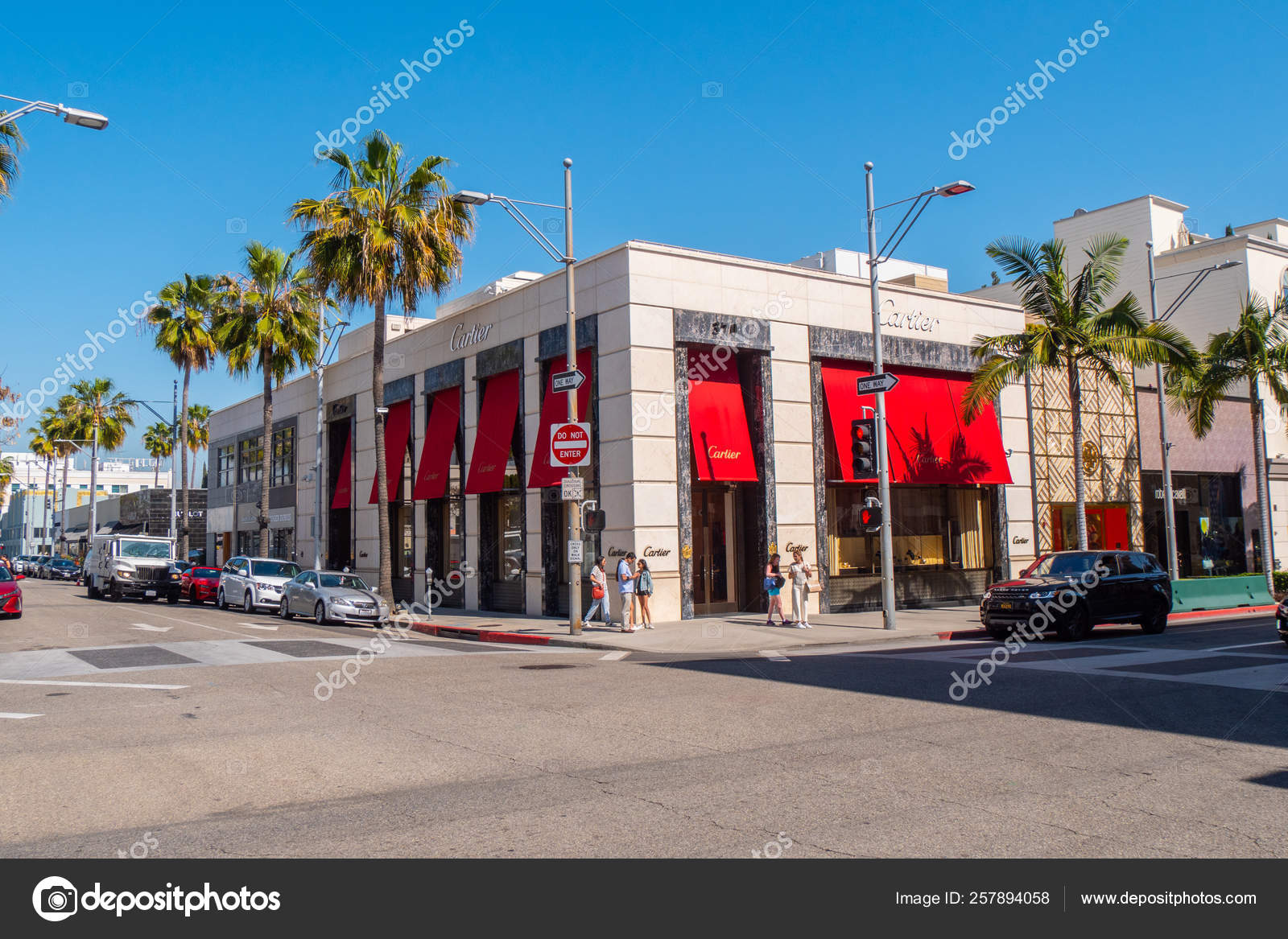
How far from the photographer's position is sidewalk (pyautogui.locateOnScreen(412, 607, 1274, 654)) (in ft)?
64.1

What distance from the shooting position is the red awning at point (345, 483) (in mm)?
37763

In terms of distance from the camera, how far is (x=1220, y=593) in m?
27.8

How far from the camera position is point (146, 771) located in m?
7.80

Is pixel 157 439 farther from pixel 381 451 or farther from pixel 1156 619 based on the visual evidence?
pixel 1156 619

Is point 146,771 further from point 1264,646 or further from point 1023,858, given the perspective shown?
point 1264,646

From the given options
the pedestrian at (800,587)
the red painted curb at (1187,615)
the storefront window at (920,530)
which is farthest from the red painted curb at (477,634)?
the storefront window at (920,530)

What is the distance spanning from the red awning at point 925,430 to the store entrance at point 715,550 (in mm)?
3440

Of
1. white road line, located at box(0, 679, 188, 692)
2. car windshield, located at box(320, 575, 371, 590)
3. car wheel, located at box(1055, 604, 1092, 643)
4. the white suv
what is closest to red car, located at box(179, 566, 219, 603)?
the white suv

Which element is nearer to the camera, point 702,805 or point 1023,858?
point 1023,858

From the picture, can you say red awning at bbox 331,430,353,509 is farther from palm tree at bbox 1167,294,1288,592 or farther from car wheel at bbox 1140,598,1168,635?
palm tree at bbox 1167,294,1288,592

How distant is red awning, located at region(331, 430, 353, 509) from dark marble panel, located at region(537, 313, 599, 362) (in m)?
14.4

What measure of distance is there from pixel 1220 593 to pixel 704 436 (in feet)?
52.8
